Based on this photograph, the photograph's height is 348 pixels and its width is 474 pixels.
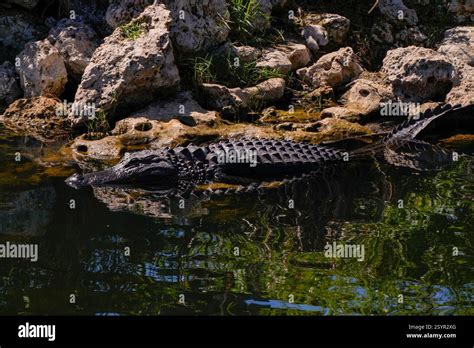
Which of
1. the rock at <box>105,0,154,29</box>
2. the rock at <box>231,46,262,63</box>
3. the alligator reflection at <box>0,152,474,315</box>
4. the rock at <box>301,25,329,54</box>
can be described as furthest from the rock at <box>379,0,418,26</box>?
the alligator reflection at <box>0,152,474,315</box>

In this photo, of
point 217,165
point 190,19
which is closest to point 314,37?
point 190,19

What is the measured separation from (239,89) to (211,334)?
6168 millimetres

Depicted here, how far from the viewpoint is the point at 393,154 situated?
29.4 ft

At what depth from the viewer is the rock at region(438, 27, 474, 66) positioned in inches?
442

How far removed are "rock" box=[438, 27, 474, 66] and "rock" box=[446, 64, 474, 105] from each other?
0.33 metres

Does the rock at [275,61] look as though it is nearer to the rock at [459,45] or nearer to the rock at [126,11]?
the rock at [126,11]

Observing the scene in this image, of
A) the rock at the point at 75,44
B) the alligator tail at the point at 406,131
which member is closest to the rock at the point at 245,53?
the rock at the point at 75,44

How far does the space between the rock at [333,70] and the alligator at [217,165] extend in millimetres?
2266

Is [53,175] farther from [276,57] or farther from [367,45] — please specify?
[367,45]

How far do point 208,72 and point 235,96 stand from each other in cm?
53

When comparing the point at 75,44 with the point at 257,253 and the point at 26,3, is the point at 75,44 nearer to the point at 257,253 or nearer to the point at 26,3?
the point at 26,3

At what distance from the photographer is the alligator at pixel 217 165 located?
25.8 ft

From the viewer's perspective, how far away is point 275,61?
1076 cm

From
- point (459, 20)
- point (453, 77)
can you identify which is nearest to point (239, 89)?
point (453, 77)
